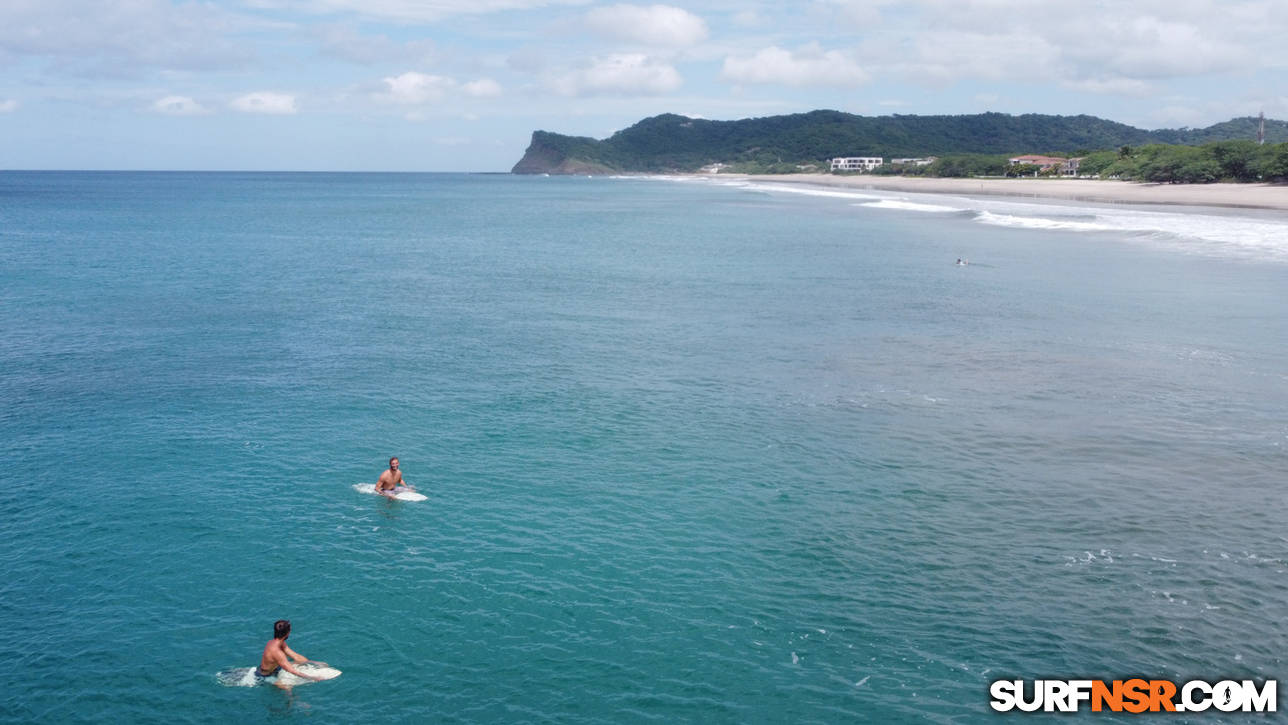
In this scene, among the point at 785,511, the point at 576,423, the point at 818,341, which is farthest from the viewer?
the point at 818,341

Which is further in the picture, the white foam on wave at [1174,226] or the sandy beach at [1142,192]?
the sandy beach at [1142,192]

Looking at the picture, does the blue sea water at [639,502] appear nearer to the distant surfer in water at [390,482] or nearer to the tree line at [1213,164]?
the distant surfer in water at [390,482]

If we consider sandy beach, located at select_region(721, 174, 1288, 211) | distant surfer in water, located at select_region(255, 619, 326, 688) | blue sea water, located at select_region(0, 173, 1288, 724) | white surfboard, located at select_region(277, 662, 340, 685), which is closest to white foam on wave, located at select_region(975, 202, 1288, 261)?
sandy beach, located at select_region(721, 174, 1288, 211)

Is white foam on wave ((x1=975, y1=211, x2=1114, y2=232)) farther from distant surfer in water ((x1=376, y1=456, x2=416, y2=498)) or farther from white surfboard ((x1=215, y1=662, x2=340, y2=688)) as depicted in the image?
white surfboard ((x1=215, y1=662, x2=340, y2=688))

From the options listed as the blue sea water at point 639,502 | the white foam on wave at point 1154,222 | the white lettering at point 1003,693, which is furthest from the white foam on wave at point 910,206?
the white lettering at point 1003,693

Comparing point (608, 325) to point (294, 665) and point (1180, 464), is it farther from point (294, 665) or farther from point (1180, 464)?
point (294, 665)

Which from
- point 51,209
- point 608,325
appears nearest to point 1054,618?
point 608,325
